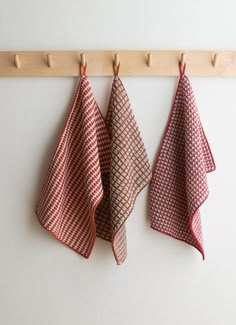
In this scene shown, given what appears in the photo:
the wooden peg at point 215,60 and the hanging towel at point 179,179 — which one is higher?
the wooden peg at point 215,60

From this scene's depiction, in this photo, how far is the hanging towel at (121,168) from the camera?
0.79m

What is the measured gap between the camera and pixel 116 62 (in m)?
0.82

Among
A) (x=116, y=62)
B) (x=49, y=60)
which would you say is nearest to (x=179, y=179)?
(x=116, y=62)

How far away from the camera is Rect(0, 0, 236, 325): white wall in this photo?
0.83 meters

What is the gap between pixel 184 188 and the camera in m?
0.87

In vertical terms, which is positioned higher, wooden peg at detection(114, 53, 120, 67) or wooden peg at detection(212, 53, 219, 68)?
wooden peg at detection(212, 53, 219, 68)

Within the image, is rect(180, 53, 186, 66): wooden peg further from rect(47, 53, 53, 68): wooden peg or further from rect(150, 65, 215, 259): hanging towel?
rect(47, 53, 53, 68): wooden peg

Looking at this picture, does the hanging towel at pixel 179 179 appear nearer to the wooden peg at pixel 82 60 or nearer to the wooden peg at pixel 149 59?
the wooden peg at pixel 149 59

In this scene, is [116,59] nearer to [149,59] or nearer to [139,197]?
[149,59]

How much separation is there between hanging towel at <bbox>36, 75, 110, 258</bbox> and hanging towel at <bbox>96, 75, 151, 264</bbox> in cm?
4

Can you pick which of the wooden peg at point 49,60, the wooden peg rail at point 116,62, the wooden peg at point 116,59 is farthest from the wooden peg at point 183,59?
the wooden peg at point 49,60

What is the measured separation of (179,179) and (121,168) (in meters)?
0.18

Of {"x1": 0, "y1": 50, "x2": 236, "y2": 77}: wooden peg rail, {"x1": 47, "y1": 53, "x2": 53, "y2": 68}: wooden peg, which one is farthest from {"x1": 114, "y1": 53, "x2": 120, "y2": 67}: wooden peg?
{"x1": 47, "y1": 53, "x2": 53, "y2": 68}: wooden peg

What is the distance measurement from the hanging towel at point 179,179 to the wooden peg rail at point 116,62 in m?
0.04
